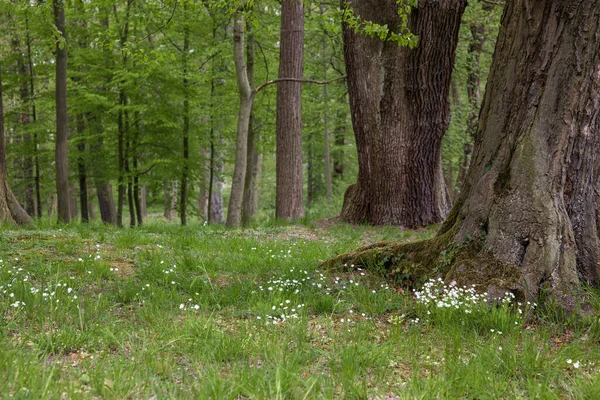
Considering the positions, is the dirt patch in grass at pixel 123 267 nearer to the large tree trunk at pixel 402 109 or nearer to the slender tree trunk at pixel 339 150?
the large tree trunk at pixel 402 109

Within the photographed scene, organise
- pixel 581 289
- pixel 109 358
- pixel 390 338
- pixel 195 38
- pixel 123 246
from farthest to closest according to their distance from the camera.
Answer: pixel 195 38 < pixel 123 246 < pixel 581 289 < pixel 390 338 < pixel 109 358

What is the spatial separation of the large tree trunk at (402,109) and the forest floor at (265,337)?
4648 mm

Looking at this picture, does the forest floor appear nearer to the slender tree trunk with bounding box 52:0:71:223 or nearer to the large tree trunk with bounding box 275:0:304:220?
the large tree trunk with bounding box 275:0:304:220

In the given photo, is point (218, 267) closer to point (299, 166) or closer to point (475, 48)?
point (299, 166)

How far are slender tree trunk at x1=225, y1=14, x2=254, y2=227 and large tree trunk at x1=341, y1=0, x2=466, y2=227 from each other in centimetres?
210

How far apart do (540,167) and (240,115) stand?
6.33 meters

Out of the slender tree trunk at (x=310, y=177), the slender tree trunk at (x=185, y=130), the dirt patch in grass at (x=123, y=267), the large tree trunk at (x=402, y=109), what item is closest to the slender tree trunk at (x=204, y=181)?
the slender tree trunk at (x=185, y=130)

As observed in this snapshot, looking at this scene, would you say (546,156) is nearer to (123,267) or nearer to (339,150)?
(123,267)

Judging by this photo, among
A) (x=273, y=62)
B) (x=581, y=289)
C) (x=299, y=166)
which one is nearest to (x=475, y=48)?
(x=273, y=62)

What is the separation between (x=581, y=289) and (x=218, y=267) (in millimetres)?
3649

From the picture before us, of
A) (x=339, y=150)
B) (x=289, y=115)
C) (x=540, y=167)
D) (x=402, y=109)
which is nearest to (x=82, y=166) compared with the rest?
→ (x=289, y=115)

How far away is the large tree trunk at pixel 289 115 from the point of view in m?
11.5

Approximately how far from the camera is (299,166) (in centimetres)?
1170

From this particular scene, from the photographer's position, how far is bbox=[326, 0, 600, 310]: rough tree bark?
161 inches
